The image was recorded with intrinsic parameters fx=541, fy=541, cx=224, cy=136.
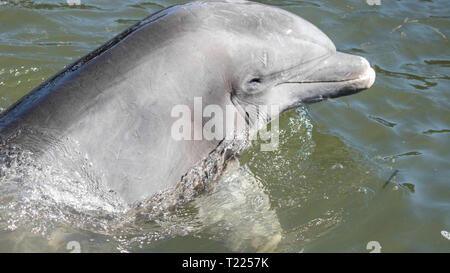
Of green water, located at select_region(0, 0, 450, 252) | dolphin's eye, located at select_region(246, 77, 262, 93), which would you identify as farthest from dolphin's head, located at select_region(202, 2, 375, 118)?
green water, located at select_region(0, 0, 450, 252)

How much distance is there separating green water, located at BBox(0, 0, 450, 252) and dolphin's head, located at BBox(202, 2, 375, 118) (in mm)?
1217

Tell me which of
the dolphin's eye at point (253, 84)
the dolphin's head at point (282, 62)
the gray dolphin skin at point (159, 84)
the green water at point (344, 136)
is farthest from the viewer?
the green water at point (344, 136)

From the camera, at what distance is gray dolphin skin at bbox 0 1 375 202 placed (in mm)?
4555

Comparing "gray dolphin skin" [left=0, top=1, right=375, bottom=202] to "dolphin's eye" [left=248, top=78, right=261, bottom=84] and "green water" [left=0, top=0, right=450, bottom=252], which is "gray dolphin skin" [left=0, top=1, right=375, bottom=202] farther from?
"green water" [left=0, top=0, right=450, bottom=252]

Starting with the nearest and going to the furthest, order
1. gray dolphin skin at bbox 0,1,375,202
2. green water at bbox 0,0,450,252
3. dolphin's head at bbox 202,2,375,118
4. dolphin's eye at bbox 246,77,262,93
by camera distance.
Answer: gray dolphin skin at bbox 0,1,375,202 < dolphin's head at bbox 202,2,375,118 < dolphin's eye at bbox 246,77,262,93 < green water at bbox 0,0,450,252

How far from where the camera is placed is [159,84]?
474 centimetres

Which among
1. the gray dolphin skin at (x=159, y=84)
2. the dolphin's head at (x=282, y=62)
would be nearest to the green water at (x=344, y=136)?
the gray dolphin skin at (x=159, y=84)

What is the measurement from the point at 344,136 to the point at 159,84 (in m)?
3.30

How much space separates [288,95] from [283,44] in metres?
0.58

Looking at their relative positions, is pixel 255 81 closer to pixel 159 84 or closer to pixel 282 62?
pixel 282 62

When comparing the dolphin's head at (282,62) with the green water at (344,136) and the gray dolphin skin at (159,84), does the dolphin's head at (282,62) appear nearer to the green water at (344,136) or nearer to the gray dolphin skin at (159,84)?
the gray dolphin skin at (159,84)

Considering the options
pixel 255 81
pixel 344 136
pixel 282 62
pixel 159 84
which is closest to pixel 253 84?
pixel 255 81

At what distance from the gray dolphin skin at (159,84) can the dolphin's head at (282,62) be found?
0.03ft

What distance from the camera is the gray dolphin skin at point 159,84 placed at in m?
4.55
